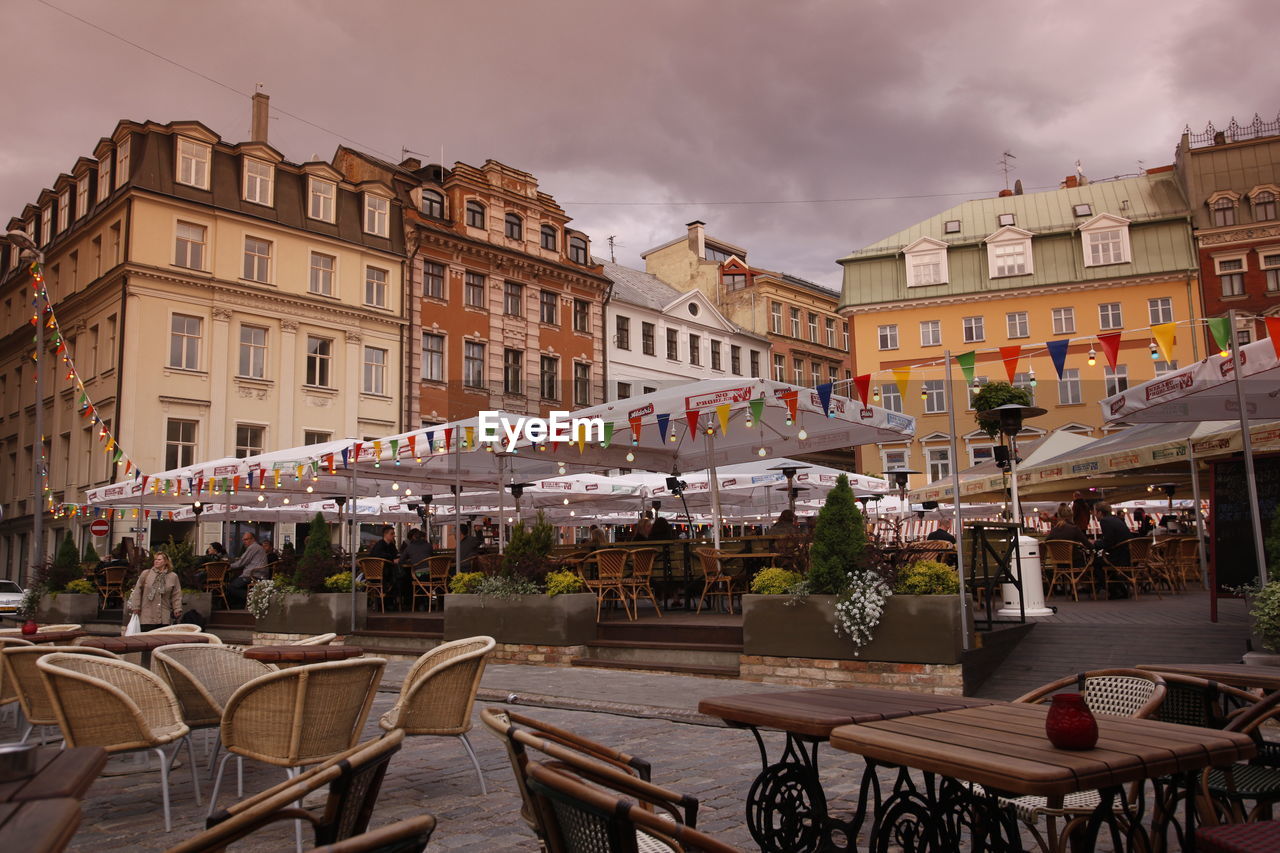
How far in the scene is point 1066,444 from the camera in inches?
720

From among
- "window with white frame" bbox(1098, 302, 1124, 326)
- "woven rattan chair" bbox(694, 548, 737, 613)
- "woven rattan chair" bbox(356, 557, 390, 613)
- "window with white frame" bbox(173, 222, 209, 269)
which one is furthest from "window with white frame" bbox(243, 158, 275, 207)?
"window with white frame" bbox(1098, 302, 1124, 326)

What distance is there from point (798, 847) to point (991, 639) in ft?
19.9

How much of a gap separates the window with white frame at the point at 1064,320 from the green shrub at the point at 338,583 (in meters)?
33.9

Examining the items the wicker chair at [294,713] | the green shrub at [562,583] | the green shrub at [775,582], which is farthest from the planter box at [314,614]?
the wicker chair at [294,713]

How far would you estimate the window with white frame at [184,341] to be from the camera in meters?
30.2

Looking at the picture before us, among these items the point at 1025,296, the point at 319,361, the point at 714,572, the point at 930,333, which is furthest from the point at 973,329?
the point at 714,572

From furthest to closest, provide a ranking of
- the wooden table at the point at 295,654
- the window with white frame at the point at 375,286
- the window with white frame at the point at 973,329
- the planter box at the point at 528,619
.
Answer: the window with white frame at the point at 973,329 → the window with white frame at the point at 375,286 → the planter box at the point at 528,619 → the wooden table at the point at 295,654

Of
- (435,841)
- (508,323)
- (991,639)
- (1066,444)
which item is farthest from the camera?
(508,323)

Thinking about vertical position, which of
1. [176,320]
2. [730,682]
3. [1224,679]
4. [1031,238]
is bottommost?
[730,682]

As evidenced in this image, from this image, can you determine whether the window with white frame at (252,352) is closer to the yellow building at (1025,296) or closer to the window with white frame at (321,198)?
the window with white frame at (321,198)

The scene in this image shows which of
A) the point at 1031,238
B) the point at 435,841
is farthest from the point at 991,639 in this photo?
the point at 1031,238

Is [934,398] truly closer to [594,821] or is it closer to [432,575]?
[432,575]

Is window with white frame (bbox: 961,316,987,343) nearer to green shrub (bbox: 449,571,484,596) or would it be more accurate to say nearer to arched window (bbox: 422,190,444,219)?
arched window (bbox: 422,190,444,219)

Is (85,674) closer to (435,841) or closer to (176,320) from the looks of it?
(435,841)
